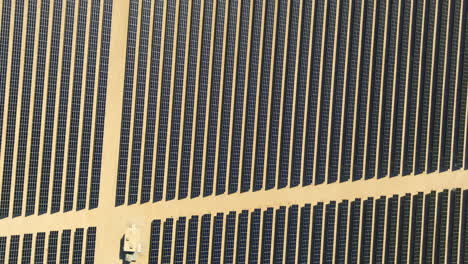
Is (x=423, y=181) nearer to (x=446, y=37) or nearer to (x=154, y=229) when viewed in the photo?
(x=446, y=37)

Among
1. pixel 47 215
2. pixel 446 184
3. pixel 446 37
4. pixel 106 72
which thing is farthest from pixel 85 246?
pixel 446 37

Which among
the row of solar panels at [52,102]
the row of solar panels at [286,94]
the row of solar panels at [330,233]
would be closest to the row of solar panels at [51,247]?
the row of solar panels at [52,102]

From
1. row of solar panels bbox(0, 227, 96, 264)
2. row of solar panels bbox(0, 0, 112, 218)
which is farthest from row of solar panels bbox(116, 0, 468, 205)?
row of solar panels bbox(0, 227, 96, 264)

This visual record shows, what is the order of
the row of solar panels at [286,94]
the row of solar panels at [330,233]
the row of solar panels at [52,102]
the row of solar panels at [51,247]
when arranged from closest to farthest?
the row of solar panels at [52,102] < the row of solar panels at [51,247] < the row of solar panels at [286,94] < the row of solar panels at [330,233]

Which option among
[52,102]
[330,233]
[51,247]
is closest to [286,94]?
[330,233]

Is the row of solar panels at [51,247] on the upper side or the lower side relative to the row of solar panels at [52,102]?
lower

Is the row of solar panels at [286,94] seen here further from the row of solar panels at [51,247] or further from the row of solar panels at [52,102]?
the row of solar panels at [51,247]

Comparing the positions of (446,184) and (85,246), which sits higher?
(446,184)
